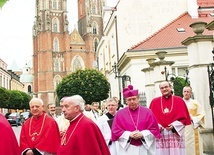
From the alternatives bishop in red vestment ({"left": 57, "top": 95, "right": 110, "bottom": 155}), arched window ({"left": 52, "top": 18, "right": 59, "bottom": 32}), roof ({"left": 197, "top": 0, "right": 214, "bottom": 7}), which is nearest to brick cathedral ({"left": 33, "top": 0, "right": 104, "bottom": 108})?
arched window ({"left": 52, "top": 18, "right": 59, "bottom": 32})

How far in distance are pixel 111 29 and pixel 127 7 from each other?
5241mm

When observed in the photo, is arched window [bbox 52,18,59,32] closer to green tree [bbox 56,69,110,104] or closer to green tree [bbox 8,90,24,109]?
green tree [bbox 8,90,24,109]

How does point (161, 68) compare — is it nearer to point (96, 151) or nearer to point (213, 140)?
point (213, 140)

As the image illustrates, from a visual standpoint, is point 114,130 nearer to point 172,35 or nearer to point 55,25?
point 172,35

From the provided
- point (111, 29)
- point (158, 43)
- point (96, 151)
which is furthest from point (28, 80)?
point (96, 151)

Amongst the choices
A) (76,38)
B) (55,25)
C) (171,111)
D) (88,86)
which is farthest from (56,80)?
(171,111)

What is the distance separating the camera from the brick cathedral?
92062mm

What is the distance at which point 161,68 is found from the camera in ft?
46.8

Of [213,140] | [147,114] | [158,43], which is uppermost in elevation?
[158,43]

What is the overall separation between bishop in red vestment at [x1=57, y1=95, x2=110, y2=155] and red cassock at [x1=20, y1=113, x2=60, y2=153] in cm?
125

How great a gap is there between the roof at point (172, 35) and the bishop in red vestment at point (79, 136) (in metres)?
18.5

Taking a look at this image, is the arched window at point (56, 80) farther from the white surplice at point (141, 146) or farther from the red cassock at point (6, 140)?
the red cassock at point (6, 140)

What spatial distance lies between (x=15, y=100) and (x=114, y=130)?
226ft

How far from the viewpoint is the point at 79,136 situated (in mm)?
4781
